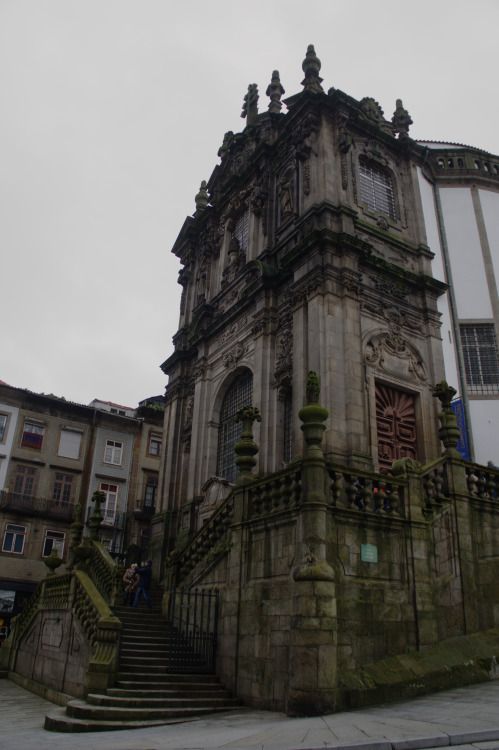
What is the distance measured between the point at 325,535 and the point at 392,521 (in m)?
1.75

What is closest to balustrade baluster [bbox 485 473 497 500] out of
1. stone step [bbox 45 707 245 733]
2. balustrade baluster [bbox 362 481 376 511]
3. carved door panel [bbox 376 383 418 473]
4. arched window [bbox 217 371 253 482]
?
balustrade baluster [bbox 362 481 376 511]

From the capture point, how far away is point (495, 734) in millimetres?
5930

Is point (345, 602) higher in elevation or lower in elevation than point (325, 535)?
lower

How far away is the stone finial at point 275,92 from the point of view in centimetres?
2458

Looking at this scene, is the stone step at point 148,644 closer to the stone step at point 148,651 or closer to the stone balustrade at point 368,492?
the stone step at point 148,651

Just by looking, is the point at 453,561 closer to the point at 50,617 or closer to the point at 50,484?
the point at 50,617

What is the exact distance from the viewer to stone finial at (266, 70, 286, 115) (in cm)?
2458

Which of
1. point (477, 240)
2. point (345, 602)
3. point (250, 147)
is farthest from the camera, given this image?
point (250, 147)

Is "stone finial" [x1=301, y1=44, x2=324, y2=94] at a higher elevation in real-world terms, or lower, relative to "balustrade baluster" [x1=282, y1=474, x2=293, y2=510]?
higher

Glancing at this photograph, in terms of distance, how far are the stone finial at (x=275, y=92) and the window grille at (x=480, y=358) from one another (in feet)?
39.0

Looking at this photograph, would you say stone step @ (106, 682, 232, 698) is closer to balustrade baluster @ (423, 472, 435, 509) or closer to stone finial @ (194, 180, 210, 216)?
balustrade baluster @ (423, 472, 435, 509)

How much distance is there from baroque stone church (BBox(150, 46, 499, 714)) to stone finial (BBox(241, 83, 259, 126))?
10 cm

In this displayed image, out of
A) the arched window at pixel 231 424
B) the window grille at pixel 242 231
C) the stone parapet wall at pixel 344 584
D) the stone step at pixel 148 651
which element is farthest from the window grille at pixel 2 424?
the stone parapet wall at pixel 344 584

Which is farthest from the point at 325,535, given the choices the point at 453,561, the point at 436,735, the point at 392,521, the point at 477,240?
the point at 477,240
